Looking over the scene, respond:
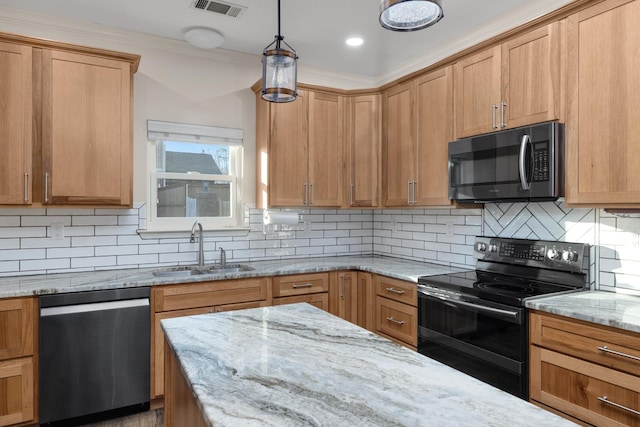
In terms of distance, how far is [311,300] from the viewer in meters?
3.25

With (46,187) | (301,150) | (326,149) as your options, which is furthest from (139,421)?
(326,149)

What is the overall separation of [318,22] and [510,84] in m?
1.37

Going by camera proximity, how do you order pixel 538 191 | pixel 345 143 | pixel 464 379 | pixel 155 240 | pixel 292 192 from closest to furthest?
pixel 464 379
pixel 538 191
pixel 155 240
pixel 292 192
pixel 345 143

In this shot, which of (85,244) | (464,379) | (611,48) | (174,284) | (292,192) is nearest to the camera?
(464,379)

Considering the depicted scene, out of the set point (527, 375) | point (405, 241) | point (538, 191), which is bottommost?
point (527, 375)

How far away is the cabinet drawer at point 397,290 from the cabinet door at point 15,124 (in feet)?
8.13

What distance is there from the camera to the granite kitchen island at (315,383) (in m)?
0.93

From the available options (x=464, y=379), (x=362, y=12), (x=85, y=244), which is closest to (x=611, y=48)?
(x=362, y=12)

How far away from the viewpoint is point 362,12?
2.79 meters

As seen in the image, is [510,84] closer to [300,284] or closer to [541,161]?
[541,161]

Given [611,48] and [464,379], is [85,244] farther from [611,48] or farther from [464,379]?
[611,48]

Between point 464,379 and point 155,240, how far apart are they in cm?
271

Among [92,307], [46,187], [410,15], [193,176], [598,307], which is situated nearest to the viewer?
[410,15]

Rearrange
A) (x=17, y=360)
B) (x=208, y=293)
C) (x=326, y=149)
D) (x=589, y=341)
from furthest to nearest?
(x=326, y=149)
(x=208, y=293)
(x=17, y=360)
(x=589, y=341)
